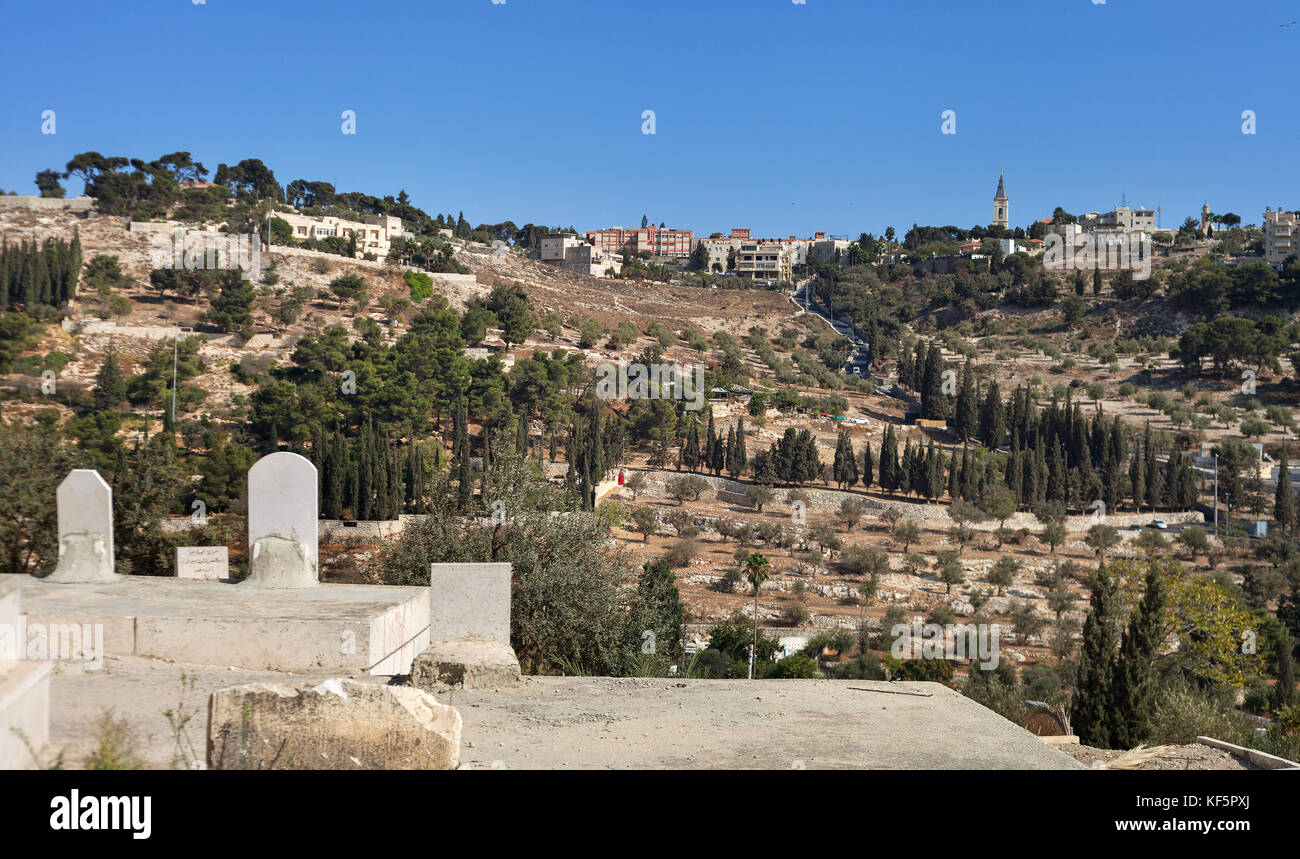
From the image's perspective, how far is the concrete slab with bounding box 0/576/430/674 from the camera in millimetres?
6008

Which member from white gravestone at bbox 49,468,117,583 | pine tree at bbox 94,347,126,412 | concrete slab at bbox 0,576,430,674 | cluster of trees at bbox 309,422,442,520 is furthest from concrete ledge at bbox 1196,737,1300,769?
pine tree at bbox 94,347,126,412

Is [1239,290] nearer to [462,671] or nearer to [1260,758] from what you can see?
[1260,758]

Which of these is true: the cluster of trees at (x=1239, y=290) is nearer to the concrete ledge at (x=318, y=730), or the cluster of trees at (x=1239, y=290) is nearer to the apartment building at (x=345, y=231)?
the apartment building at (x=345, y=231)

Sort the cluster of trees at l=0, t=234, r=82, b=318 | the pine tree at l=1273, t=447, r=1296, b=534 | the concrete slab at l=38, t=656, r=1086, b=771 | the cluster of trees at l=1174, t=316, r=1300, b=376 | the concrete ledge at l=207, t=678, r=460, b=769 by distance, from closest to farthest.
Answer: 1. the concrete ledge at l=207, t=678, r=460, b=769
2. the concrete slab at l=38, t=656, r=1086, b=771
3. the pine tree at l=1273, t=447, r=1296, b=534
4. the cluster of trees at l=0, t=234, r=82, b=318
5. the cluster of trees at l=1174, t=316, r=1300, b=376

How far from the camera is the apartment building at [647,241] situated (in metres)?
122

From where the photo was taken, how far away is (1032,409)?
49.2m

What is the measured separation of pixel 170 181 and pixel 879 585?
60.4 m

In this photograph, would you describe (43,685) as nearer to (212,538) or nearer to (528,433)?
(212,538)

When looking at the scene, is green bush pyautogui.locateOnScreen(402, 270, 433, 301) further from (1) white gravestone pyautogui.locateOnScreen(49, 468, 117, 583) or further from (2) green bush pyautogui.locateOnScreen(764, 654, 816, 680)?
(1) white gravestone pyautogui.locateOnScreen(49, 468, 117, 583)

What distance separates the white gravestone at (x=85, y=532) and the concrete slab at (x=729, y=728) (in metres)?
3.59

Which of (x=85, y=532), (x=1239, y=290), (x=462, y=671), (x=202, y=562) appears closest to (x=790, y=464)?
(x=202, y=562)

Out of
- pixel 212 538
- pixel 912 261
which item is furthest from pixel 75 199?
pixel 912 261
